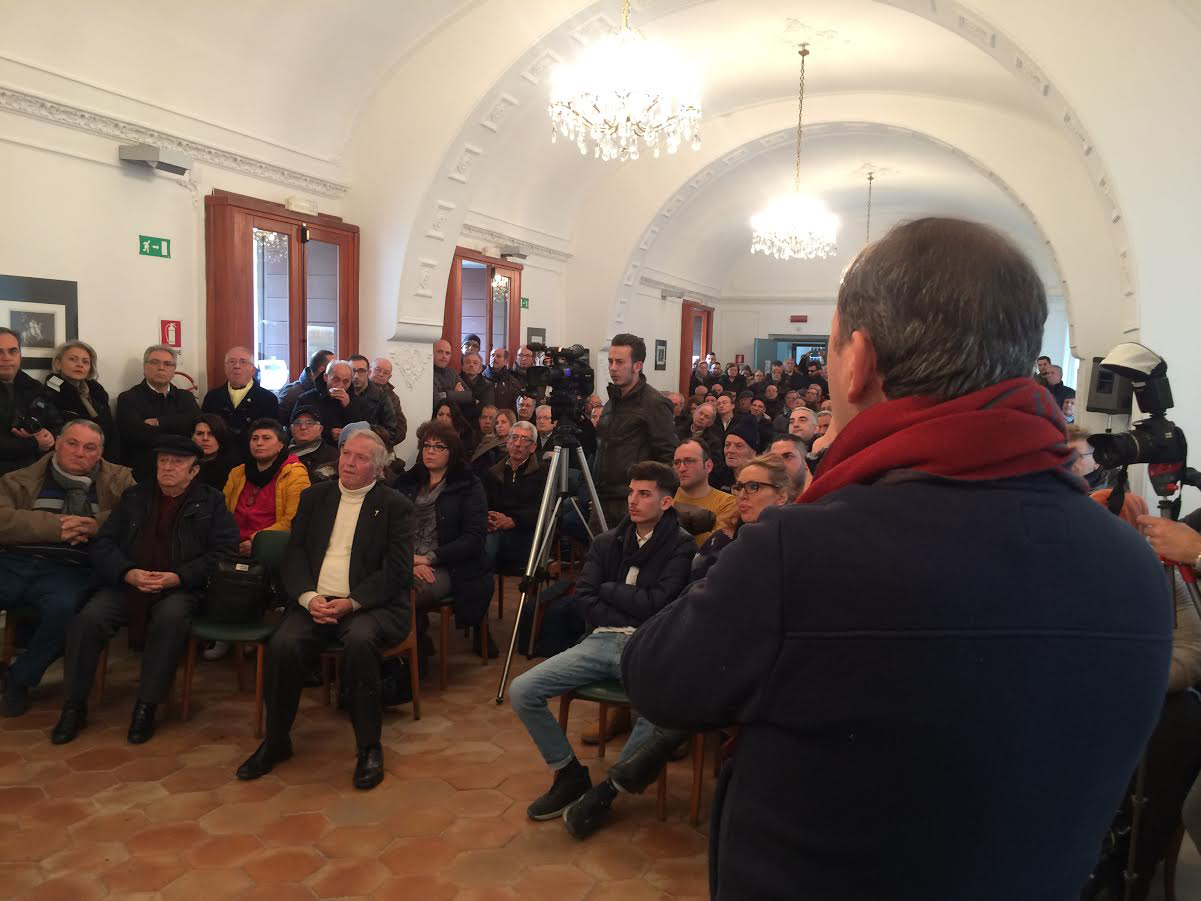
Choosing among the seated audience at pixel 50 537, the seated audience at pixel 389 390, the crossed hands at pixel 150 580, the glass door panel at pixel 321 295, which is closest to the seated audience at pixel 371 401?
the seated audience at pixel 389 390

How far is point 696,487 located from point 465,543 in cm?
119

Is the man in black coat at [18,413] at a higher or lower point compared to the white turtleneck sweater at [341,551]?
higher

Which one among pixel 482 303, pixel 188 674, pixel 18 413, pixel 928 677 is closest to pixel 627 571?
pixel 188 674

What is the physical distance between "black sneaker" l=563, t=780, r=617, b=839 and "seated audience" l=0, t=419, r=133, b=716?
2.44 m

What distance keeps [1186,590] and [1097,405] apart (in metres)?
1.29

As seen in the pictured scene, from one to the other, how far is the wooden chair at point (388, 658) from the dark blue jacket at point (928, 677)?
10.4ft

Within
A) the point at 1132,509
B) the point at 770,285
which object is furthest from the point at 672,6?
the point at 770,285

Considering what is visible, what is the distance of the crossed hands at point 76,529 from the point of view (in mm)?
4051

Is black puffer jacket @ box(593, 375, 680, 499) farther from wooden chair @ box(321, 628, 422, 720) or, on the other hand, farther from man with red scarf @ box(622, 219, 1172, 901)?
man with red scarf @ box(622, 219, 1172, 901)

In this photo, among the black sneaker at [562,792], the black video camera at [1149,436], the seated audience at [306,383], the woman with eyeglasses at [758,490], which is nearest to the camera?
the black video camera at [1149,436]

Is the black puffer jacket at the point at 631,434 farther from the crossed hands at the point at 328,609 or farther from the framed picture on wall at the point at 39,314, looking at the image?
the framed picture on wall at the point at 39,314

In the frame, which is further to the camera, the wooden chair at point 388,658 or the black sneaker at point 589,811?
the wooden chair at point 388,658

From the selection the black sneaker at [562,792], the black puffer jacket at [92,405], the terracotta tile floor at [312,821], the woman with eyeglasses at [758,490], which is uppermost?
the black puffer jacket at [92,405]

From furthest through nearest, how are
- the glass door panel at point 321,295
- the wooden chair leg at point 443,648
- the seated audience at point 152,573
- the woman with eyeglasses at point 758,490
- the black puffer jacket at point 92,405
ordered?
the glass door panel at point 321,295 → the black puffer jacket at point 92,405 → the wooden chair leg at point 443,648 → the seated audience at point 152,573 → the woman with eyeglasses at point 758,490
